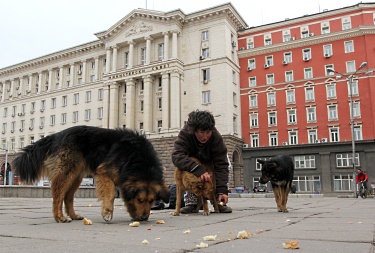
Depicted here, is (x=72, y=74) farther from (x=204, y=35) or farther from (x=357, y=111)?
(x=357, y=111)

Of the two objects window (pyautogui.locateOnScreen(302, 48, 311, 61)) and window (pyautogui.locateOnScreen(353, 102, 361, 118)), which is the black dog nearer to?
window (pyautogui.locateOnScreen(353, 102, 361, 118))

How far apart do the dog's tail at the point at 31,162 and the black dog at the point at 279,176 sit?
14.3ft

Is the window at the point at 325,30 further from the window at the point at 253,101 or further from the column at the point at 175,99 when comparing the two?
the column at the point at 175,99

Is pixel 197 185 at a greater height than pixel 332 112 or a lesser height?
lesser

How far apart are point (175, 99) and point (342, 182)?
2132 centimetres

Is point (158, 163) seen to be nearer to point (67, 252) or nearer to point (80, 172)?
point (80, 172)

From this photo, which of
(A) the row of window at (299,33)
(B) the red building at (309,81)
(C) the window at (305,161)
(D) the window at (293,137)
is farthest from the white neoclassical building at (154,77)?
(C) the window at (305,161)

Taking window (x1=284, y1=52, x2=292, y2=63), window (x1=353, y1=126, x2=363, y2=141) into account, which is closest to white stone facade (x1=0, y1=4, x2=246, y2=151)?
window (x1=284, y1=52, x2=292, y2=63)

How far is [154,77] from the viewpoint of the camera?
46.5 metres

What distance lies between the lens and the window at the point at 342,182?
1480 inches

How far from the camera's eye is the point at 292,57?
4284 centimetres

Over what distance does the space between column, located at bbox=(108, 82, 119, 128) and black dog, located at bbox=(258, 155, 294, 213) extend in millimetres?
41541

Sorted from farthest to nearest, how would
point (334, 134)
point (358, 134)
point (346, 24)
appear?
point (346, 24) → point (334, 134) → point (358, 134)

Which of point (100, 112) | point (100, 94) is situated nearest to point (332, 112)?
point (100, 112)
